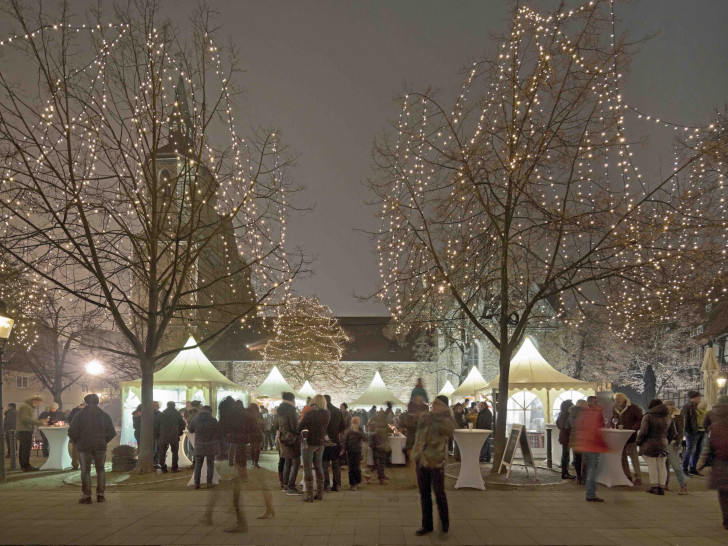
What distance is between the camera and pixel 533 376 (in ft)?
59.4

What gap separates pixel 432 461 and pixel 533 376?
11254mm

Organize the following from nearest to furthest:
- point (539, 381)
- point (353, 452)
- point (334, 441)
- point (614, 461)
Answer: point (334, 441) < point (614, 461) < point (353, 452) < point (539, 381)

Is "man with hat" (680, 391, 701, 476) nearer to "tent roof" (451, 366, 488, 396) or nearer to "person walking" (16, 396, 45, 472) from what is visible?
"tent roof" (451, 366, 488, 396)

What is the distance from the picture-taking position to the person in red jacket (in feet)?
33.3

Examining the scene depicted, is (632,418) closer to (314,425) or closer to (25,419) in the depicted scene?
(314,425)

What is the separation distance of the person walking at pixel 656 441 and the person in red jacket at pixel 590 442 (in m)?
1.04

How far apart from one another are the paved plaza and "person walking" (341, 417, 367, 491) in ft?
2.81

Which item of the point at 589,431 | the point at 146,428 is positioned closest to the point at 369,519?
the point at 589,431

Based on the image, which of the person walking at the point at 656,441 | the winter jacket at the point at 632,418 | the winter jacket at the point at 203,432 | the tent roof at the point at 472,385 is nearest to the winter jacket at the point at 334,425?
the winter jacket at the point at 203,432

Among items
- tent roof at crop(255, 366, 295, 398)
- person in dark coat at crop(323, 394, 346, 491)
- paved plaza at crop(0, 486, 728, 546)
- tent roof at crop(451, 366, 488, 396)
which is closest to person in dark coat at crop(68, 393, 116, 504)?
paved plaza at crop(0, 486, 728, 546)

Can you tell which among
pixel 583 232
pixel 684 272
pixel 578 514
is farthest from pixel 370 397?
pixel 578 514

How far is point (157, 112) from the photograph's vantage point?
1430 cm

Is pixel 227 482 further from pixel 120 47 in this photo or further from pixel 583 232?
pixel 120 47

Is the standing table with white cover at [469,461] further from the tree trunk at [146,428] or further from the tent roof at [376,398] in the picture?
the tent roof at [376,398]
